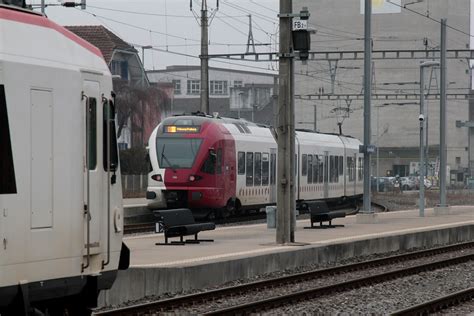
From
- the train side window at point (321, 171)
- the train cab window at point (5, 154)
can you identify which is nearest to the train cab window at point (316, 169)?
the train side window at point (321, 171)

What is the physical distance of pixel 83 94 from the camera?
437 inches

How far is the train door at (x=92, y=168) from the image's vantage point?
36.4 ft

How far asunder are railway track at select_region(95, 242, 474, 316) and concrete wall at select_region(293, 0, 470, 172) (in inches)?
2680

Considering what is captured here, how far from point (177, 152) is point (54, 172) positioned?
73.1 ft

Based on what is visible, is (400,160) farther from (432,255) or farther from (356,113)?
(432,255)

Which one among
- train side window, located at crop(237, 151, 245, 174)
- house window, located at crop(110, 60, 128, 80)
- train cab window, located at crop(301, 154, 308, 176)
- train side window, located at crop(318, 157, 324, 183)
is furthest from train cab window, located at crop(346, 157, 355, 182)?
house window, located at crop(110, 60, 128, 80)

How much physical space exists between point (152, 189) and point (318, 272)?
535 inches

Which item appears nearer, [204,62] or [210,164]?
[210,164]

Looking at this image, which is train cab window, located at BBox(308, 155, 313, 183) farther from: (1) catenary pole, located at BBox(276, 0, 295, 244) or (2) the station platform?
(1) catenary pole, located at BBox(276, 0, 295, 244)

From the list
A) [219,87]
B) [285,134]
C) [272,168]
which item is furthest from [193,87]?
[285,134]

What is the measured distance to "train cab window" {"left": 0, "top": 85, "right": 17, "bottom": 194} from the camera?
9547 millimetres

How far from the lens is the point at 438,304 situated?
15406mm

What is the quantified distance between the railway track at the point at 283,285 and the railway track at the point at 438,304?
197cm

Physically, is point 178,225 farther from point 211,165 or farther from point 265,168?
point 265,168
